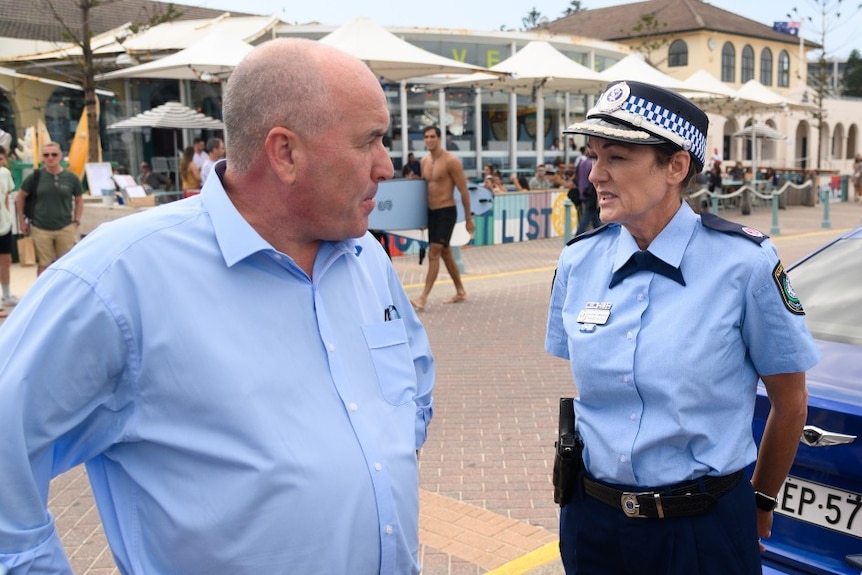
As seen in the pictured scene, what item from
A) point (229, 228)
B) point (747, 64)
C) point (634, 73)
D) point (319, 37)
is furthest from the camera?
point (747, 64)

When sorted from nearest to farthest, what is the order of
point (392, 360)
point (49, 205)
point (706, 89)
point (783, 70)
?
point (392, 360), point (49, 205), point (706, 89), point (783, 70)

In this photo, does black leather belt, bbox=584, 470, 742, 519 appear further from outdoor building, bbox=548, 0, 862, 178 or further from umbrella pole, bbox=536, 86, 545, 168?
outdoor building, bbox=548, 0, 862, 178

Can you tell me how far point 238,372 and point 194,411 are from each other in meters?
0.11

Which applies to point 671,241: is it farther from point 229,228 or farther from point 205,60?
point 205,60

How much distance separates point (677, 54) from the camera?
4944 centimetres

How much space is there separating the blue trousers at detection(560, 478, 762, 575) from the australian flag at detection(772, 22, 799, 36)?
58.2 meters

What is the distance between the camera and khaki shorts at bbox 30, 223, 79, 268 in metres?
9.73

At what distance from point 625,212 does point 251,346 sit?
1093mm

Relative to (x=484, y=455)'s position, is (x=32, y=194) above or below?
above

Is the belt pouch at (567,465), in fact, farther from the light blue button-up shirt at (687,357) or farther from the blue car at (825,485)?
the blue car at (825,485)

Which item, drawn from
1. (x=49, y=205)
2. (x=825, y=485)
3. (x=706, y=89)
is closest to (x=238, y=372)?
(x=825, y=485)

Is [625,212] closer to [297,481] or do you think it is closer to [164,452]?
[297,481]

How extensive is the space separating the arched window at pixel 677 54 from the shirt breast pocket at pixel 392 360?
166 ft

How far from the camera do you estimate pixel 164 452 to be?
1.61 metres
